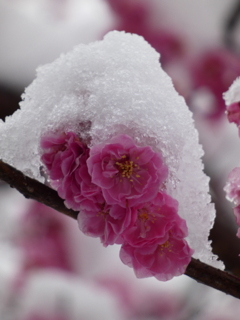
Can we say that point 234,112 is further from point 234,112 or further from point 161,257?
point 161,257

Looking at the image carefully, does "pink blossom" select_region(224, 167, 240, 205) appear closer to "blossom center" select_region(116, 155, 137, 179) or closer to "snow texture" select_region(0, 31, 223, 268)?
"snow texture" select_region(0, 31, 223, 268)

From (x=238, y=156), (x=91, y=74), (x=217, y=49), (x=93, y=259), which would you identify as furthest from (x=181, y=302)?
(x=91, y=74)

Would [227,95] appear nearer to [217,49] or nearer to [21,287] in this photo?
[217,49]

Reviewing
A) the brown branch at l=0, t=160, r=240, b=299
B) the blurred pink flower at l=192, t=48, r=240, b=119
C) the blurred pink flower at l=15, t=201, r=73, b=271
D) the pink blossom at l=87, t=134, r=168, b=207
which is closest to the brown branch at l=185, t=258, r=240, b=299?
the brown branch at l=0, t=160, r=240, b=299

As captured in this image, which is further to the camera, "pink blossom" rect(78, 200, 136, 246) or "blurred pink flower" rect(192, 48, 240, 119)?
"blurred pink flower" rect(192, 48, 240, 119)

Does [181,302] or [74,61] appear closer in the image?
[74,61]

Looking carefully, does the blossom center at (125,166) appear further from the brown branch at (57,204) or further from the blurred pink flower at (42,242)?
the blurred pink flower at (42,242)
